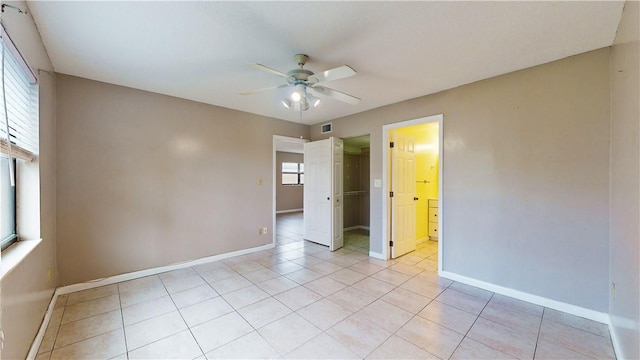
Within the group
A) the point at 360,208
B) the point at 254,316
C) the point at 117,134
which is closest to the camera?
the point at 254,316

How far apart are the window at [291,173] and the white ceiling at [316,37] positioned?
21.4 ft

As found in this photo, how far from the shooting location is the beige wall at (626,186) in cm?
150

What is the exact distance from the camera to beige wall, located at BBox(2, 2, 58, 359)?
5.04ft

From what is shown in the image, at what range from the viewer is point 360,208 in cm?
671

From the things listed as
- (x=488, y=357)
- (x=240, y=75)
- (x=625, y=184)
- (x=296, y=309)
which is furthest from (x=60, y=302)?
(x=625, y=184)

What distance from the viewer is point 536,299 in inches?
103

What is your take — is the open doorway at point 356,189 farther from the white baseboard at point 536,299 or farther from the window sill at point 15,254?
the window sill at point 15,254

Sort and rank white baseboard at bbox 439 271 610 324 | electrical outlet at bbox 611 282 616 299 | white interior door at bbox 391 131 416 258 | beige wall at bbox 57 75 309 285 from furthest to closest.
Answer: white interior door at bbox 391 131 416 258
beige wall at bbox 57 75 309 285
white baseboard at bbox 439 271 610 324
electrical outlet at bbox 611 282 616 299

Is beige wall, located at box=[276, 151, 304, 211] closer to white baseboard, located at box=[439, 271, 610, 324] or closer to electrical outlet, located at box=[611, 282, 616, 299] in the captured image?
white baseboard, located at box=[439, 271, 610, 324]

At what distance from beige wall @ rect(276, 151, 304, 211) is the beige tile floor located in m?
5.86

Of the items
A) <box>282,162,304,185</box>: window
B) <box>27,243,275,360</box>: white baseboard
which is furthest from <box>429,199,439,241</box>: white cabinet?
<box>282,162,304,185</box>: window

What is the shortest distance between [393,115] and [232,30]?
268 cm

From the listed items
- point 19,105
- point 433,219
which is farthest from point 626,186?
point 19,105

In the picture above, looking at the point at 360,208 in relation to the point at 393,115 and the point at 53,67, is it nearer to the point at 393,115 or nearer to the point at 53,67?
the point at 393,115
